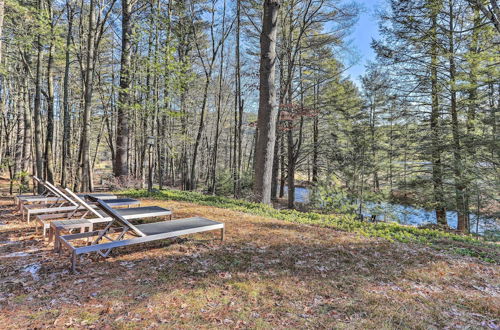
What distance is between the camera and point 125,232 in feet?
11.7

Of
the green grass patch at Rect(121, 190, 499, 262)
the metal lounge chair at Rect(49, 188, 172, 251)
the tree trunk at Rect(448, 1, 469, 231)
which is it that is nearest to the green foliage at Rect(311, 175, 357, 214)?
the green grass patch at Rect(121, 190, 499, 262)

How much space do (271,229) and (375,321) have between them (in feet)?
10.4

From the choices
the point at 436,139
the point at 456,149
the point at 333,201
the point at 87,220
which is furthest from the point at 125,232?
the point at 436,139


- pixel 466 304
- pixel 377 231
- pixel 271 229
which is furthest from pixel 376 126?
pixel 466 304

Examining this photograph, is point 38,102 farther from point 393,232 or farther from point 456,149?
→ point 456,149

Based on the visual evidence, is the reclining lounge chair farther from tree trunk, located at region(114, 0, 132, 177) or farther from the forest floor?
tree trunk, located at region(114, 0, 132, 177)

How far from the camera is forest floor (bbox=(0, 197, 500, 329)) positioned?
2.45 metres

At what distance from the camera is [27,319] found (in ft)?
7.49

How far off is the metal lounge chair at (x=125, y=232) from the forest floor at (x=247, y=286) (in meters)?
0.31

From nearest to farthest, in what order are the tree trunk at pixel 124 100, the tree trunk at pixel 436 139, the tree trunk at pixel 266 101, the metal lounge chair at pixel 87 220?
the metal lounge chair at pixel 87 220
the tree trunk at pixel 266 101
the tree trunk at pixel 436 139
the tree trunk at pixel 124 100

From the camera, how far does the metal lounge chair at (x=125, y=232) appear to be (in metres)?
3.21

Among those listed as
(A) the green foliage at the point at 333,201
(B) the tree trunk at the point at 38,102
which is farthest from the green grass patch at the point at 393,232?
(B) the tree trunk at the point at 38,102

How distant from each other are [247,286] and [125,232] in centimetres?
189

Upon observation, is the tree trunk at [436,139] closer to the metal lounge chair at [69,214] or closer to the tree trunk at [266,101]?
the tree trunk at [266,101]
